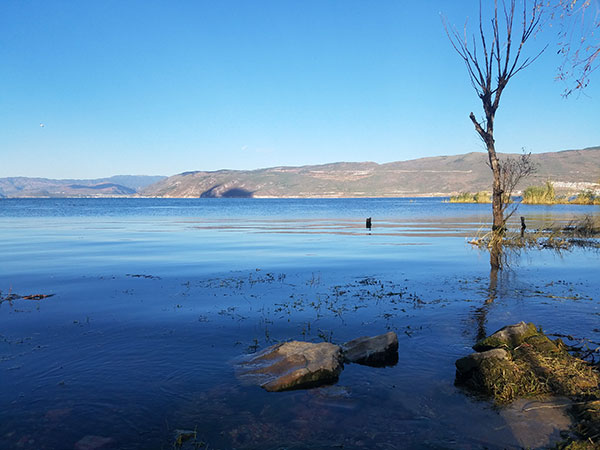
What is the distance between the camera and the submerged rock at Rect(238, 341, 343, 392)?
7.27 metres

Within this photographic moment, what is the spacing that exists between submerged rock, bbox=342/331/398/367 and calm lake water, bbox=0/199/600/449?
0.69ft

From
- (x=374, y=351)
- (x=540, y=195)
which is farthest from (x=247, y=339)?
(x=540, y=195)

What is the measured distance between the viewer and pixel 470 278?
16750 millimetres

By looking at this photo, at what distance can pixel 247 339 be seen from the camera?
31.7 feet

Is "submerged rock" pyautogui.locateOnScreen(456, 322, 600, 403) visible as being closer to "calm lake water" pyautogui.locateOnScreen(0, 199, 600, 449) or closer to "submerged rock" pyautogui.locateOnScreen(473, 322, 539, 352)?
"submerged rock" pyautogui.locateOnScreen(473, 322, 539, 352)

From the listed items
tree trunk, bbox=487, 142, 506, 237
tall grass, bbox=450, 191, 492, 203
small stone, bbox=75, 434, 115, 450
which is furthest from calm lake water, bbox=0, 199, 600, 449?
tall grass, bbox=450, 191, 492, 203

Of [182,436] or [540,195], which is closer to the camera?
[182,436]

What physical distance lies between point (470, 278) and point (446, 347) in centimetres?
851

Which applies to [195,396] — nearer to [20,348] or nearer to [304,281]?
[20,348]

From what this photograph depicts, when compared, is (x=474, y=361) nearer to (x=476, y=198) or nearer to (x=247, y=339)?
(x=247, y=339)

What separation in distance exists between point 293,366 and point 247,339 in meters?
2.30

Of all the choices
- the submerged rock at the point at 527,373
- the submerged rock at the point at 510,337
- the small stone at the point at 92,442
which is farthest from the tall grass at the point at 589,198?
the small stone at the point at 92,442

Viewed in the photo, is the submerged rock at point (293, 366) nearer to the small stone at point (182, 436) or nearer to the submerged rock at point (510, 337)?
the small stone at point (182, 436)

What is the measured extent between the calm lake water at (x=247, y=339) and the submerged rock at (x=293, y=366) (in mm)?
225
